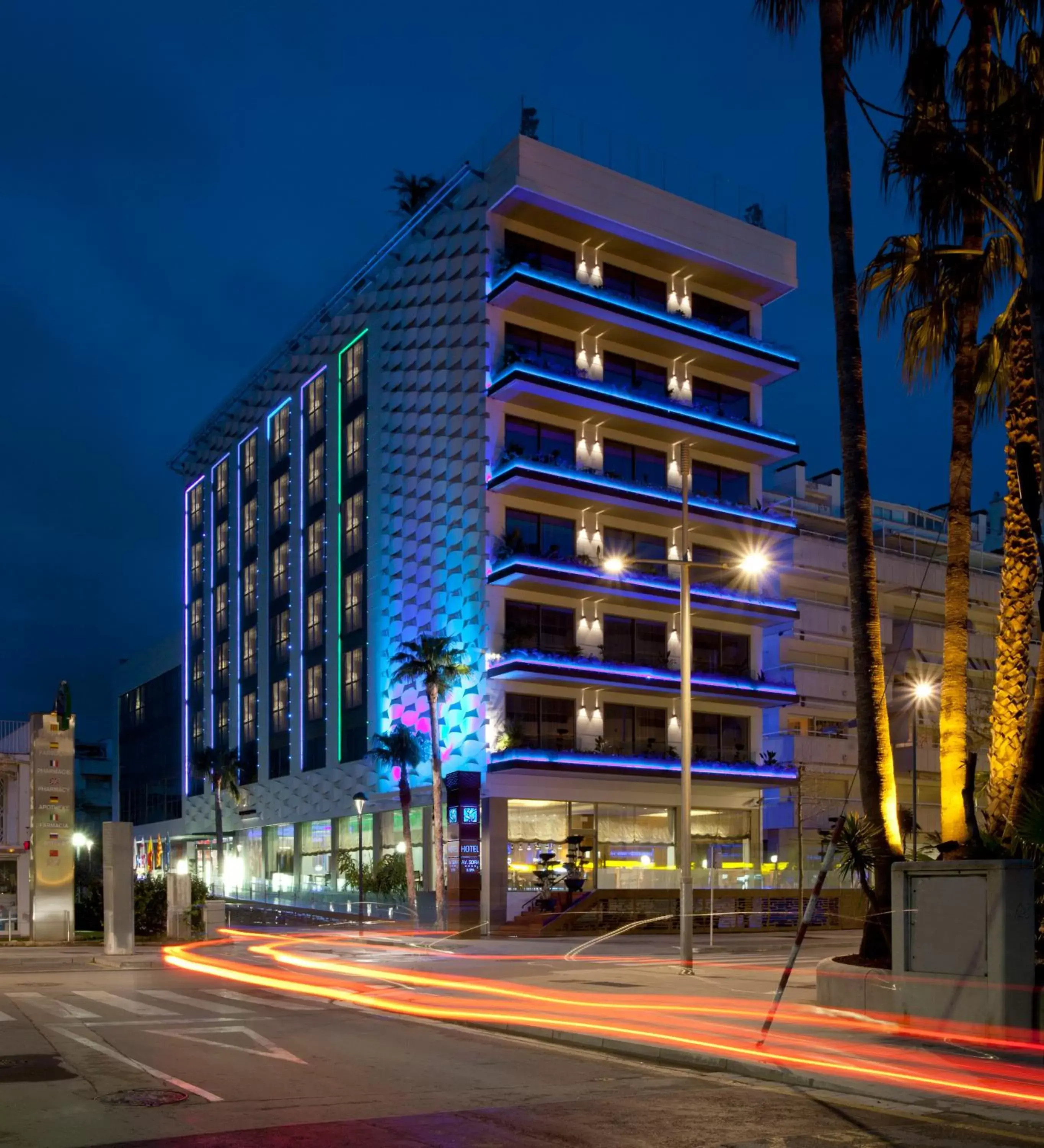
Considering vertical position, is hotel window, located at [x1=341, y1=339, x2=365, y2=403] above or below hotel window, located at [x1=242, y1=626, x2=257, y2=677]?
above

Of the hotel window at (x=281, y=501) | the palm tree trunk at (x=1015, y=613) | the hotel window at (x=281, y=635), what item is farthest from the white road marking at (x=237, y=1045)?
the hotel window at (x=281, y=501)

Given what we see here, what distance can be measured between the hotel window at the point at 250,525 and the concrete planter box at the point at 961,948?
7241cm

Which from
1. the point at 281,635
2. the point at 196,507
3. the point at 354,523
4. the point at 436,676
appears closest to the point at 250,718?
the point at 281,635

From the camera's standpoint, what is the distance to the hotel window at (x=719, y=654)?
66500 millimetres

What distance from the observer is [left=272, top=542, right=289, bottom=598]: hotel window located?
79750mm

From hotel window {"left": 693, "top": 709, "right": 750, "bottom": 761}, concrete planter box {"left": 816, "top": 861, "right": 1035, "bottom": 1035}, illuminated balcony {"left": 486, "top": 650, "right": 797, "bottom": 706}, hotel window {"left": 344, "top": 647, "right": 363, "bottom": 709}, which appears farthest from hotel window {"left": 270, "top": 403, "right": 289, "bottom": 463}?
concrete planter box {"left": 816, "top": 861, "right": 1035, "bottom": 1035}

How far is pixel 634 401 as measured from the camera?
6278 cm

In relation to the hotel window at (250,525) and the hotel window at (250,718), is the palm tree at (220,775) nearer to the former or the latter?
the hotel window at (250,718)

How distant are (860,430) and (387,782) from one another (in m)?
47.4

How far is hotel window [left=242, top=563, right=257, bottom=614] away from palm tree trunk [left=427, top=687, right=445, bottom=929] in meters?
28.3

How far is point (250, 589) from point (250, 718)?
828 cm

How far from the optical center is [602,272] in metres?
64.5

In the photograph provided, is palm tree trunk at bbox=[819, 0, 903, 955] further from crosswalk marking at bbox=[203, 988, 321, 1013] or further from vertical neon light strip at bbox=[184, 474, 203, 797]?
vertical neon light strip at bbox=[184, 474, 203, 797]

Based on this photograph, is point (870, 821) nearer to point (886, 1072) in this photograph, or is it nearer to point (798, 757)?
point (886, 1072)
